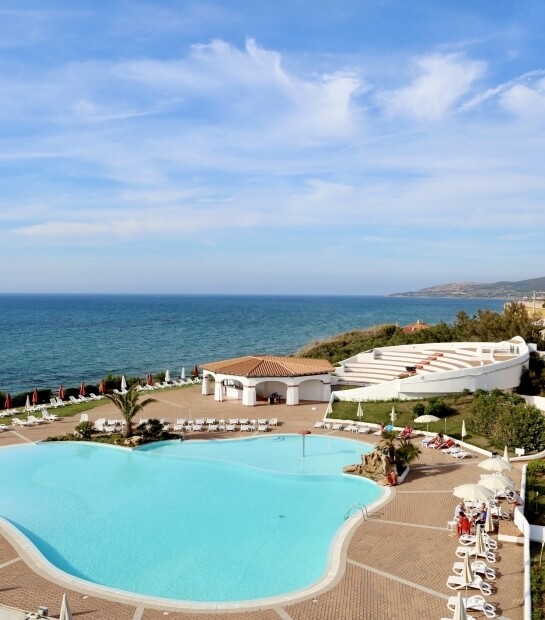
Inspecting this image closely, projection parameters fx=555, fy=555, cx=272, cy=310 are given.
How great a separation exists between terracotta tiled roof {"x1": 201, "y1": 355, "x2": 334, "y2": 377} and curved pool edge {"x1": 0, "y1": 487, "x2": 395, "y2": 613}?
20.0 meters

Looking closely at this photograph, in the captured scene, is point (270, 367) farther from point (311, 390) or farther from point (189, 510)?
point (189, 510)

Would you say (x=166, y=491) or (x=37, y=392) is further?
(x=37, y=392)

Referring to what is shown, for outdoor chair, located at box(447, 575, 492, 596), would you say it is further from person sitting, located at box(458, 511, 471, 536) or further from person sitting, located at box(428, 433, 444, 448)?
person sitting, located at box(428, 433, 444, 448)

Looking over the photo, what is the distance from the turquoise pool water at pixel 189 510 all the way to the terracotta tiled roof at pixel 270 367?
785 centimetres

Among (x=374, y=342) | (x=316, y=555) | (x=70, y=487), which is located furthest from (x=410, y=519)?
(x=374, y=342)

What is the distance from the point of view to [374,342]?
6003 cm

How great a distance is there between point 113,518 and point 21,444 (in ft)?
37.3

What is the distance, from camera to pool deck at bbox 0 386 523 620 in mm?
12547

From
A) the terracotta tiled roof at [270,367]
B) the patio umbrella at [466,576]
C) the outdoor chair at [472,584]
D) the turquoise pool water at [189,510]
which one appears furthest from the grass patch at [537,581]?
the terracotta tiled roof at [270,367]

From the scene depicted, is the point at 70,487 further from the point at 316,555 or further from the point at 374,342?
the point at 374,342

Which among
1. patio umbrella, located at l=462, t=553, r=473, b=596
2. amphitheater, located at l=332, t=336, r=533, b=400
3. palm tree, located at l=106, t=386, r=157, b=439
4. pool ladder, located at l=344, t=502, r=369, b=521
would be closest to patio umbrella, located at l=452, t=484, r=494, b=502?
pool ladder, located at l=344, t=502, r=369, b=521

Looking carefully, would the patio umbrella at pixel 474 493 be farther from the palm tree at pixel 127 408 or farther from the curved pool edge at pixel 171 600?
the palm tree at pixel 127 408

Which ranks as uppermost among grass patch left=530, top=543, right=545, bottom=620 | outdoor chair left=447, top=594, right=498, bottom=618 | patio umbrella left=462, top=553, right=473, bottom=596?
patio umbrella left=462, top=553, right=473, bottom=596

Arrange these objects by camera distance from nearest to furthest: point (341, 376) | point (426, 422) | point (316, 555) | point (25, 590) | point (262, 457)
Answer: point (25, 590)
point (316, 555)
point (262, 457)
point (426, 422)
point (341, 376)
